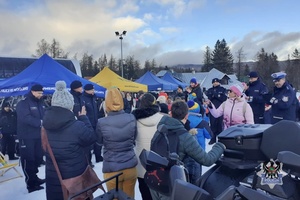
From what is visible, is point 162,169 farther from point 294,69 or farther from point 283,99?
point 294,69

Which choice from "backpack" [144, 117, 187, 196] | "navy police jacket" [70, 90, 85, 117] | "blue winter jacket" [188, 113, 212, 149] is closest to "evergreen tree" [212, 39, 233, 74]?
"navy police jacket" [70, 90, 85, 117]

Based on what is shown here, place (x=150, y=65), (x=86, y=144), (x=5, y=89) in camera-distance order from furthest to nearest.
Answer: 1. (x=150, y=65)
2. (x=5, y=89)
3. (x=86, y=144)

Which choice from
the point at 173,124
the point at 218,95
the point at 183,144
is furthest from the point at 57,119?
the point at 218,95

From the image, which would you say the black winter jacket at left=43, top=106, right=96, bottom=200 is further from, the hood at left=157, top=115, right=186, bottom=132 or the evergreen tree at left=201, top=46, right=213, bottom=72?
the evergreen tree at left=201, top=46, right=213, bottom=72

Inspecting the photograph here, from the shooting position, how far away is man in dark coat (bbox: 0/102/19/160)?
7.56 meters

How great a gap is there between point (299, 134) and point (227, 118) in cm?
354

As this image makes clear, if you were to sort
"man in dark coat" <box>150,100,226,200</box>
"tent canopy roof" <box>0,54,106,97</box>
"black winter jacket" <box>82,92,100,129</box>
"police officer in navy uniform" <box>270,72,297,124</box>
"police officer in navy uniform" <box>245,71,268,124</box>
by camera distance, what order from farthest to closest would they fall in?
"tent canopy roof" <box>0,54,106,97</box>, "black winter jacket" <box>82,92,100,129</box>, "police officer in navy uniform" <box>245,71,268,124</box>, "police officer in navy uniform" <box>270,72,297,124</box>, "man in dark coat" <box>150,100,226,200</box>

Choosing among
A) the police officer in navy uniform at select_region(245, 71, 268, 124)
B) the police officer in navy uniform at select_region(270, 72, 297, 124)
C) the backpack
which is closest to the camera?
the backpack

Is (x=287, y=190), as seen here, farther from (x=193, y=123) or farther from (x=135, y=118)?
(x=193, y=123)

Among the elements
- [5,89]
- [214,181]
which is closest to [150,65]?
[5,89]

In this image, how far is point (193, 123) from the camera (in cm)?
396

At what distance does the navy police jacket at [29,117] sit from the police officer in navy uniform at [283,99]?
404cm

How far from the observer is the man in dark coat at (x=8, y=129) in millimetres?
7562

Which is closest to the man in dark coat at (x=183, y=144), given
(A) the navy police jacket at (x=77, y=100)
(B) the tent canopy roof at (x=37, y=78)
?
(A) the navy police jacket at (x=77, y=100)
